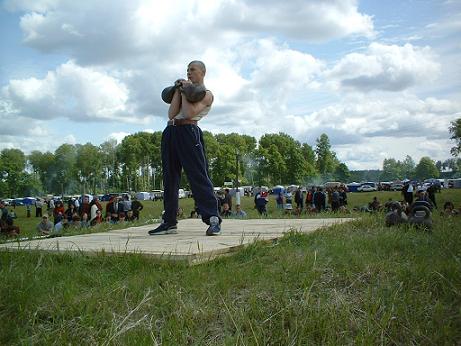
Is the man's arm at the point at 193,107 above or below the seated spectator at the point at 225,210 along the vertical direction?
above

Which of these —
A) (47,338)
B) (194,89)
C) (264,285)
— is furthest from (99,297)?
(194,89)

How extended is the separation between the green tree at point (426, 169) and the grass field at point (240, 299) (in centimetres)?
15105

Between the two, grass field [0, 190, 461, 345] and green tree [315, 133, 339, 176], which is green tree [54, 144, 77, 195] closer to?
green tree [315, 133, 339, 176]

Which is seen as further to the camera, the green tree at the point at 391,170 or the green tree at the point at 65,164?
the green tree at the point at 391,170

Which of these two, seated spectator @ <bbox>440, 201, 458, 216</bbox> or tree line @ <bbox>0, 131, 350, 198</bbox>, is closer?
seated spectator @ <bbox>440, 201, 458, 216</bbox>

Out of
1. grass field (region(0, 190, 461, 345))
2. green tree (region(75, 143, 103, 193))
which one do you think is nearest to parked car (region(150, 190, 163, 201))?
green tree (region(75, 143, 103, 193))

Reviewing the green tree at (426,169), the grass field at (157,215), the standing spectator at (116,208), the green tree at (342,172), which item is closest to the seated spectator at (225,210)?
the grass field at (157,215)

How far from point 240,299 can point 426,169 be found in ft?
509

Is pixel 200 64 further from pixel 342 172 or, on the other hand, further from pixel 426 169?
pixel 426 169

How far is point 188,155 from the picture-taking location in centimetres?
516

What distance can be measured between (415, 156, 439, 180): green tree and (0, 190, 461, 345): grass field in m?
151

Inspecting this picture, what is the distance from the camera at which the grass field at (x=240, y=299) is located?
7.23 feet

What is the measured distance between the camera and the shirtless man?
5.13 m

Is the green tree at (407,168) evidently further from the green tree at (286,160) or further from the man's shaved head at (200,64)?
the man's shaved head at (200,64)
